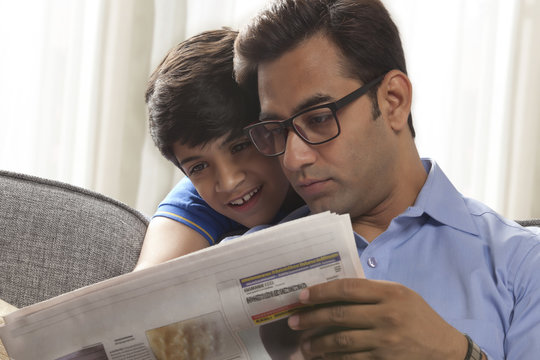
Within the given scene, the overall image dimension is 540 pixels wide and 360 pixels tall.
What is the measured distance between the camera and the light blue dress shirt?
1110mm

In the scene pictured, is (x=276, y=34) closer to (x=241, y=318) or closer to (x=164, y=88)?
(x=164, y=88)

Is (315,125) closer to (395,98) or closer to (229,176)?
(395,98)

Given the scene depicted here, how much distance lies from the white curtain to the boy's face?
1409mm

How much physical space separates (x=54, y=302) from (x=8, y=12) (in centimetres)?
214

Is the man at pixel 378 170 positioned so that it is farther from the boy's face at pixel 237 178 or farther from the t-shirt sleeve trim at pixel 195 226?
the t-shirt sleeve trim at pixel 195 226

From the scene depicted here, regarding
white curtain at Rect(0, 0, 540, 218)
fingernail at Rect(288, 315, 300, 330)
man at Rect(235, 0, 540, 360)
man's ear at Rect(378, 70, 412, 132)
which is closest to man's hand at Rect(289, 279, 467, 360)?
fingernail at Rect(288, 315, 300, 330)

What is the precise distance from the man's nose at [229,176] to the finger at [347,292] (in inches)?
22.0

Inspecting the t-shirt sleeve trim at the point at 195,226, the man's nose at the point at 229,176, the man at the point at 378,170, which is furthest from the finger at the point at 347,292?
the t-shirt sleeve trim at the point at 195,226

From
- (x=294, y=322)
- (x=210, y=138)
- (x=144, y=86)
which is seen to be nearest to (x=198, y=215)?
(x=210, y=138)

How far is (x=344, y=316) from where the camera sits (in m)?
0.89

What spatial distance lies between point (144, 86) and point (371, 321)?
7.11 ft

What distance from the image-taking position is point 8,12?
2725mm

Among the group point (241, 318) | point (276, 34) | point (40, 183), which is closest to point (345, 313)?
point (241, 318)

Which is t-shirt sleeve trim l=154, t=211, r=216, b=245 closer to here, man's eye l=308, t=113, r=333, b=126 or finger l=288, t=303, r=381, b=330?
man's eye l=308, t=113, r=333, b=126
